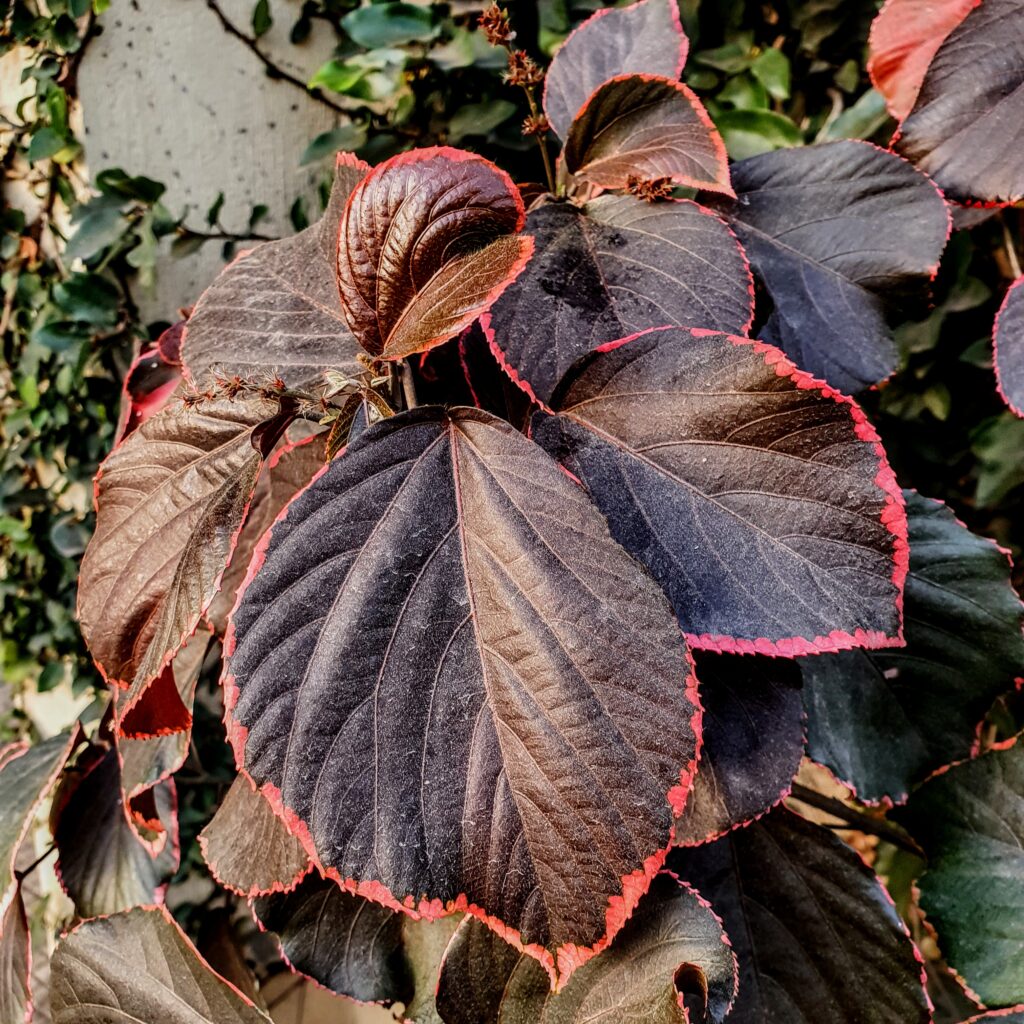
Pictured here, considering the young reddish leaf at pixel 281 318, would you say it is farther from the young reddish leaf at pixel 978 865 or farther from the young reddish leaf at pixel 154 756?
the young reddish leaf at pixel 978 865

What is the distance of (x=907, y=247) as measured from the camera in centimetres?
53

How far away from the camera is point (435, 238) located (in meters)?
0.37

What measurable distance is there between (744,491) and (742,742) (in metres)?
0.17

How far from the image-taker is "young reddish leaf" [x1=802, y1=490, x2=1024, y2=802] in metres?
0.55

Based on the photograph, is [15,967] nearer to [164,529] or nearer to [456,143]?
[164,529]

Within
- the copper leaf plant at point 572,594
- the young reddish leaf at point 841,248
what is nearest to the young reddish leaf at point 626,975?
the copper leaf plant at point 572,594

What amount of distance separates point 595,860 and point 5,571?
4.30ft

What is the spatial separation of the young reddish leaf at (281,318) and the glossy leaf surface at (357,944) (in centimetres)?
35

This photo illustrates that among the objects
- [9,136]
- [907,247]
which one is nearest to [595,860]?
[907,247]

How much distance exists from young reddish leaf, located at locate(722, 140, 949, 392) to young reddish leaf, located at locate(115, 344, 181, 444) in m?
0.46

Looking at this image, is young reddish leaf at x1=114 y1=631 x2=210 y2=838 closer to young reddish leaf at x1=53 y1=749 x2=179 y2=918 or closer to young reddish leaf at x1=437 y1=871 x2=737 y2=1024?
young reddish leaf at x1=53 y1=749 x2=179 y2=918

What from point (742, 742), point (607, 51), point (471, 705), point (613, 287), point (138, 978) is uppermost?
point (607, 51)

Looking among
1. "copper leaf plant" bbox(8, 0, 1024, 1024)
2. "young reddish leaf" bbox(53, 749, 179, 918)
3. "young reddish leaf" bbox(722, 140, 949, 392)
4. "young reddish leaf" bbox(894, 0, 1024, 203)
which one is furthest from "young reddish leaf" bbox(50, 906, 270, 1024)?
"young reddish leaf" bbox(894, 0, 1024, 203)

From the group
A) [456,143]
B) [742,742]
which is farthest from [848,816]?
[456,143]
